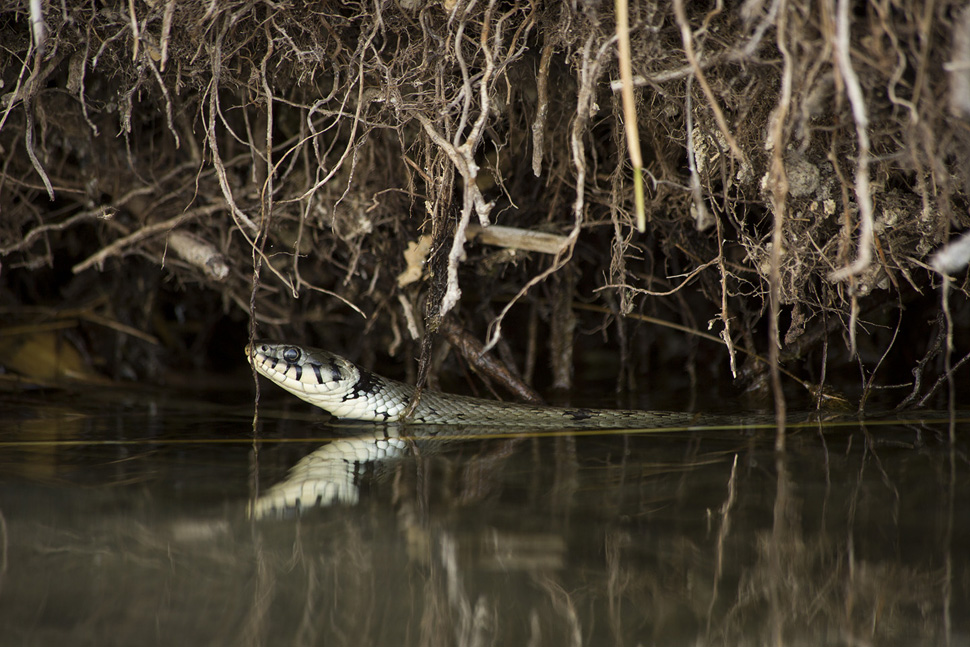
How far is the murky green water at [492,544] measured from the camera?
3.68ft

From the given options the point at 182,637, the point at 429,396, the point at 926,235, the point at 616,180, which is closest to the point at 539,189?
the point at 616,180

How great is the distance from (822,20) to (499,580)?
4.24ft

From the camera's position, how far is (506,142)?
2.75m

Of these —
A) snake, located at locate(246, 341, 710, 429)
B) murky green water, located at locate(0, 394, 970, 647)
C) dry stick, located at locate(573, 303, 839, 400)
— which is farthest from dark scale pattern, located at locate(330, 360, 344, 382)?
dry stick, located at locate(573, 303, 839, 400)

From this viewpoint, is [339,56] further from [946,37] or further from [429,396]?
[946,37]

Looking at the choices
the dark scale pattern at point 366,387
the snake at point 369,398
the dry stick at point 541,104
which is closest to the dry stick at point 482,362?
the snake at point 369,398

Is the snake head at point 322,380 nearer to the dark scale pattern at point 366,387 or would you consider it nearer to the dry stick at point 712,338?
the dark scale pattern at point 366,387

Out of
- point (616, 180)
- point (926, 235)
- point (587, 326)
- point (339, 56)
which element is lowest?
point (587, 326)

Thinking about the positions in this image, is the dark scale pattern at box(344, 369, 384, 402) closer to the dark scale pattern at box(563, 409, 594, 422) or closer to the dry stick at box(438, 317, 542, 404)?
the dry stick at box(438, 317, 542, 404)

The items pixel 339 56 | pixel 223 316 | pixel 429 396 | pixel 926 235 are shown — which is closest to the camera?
pixel 926 235

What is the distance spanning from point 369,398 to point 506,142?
1149mm

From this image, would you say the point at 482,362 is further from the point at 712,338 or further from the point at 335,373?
the point at 712,338

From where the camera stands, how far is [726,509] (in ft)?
5.16

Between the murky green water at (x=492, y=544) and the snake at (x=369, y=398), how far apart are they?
58cm
